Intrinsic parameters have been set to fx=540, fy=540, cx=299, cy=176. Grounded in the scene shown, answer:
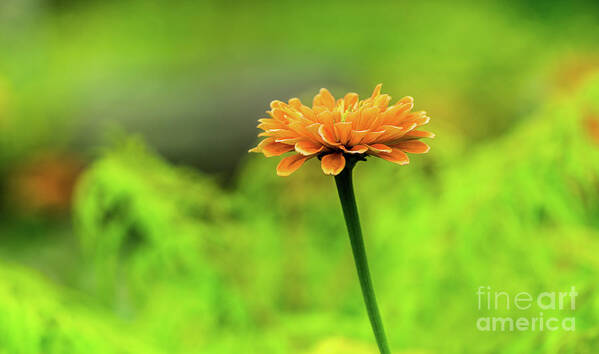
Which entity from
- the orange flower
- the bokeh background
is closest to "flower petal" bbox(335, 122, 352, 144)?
the orange flower

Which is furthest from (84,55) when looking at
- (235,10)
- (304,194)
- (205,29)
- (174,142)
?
(304,194)

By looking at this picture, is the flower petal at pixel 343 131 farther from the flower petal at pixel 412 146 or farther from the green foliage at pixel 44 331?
the green foliage at pixel 44 331

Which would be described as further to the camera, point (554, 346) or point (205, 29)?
point (205, 29)

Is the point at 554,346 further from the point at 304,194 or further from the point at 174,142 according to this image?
the point at 174,142

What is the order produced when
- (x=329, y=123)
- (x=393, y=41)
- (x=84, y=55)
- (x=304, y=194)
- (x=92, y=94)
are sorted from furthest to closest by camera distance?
(x=84, y=55)
(x=393, y=41)
(x=92, y=94)
(x=304, y=194)
(x=329, y=123)

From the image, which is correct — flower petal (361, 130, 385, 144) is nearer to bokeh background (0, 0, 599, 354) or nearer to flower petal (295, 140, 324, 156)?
flower petal (295, 140, 324, 156)

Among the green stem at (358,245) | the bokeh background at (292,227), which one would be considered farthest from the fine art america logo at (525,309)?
the green stem at (358,245)
